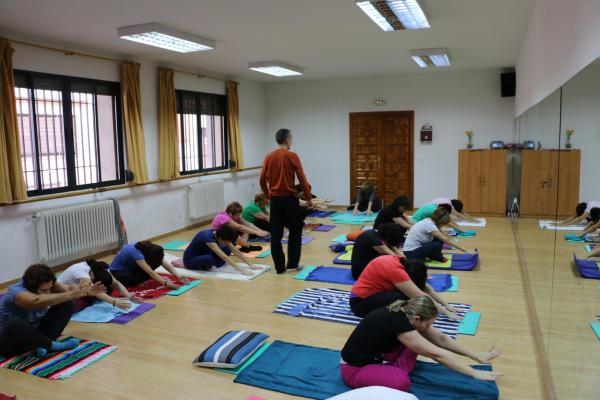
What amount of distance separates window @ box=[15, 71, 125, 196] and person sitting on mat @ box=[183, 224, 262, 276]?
6.15ft

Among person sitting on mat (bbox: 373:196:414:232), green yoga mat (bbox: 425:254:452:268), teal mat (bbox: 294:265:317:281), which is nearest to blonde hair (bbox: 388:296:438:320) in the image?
teal mat (bbox: 294:265:317:281)

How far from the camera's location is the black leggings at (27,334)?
3.41 m

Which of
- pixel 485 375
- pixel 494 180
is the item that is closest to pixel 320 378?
pixel 485 375

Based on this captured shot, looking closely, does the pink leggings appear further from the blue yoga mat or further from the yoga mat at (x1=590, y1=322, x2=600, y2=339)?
the yoga mat at (x1=590, y1=322, x2=600, y2=339)

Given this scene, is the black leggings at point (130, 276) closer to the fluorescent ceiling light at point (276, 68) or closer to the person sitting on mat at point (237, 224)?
the person sitting on mat at point (237, 224)

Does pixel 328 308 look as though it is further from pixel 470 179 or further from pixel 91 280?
pixel 470 179

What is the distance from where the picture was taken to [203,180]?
868 centimetres

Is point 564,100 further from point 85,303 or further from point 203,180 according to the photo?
point 203,180

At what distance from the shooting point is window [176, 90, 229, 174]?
27.2 ft

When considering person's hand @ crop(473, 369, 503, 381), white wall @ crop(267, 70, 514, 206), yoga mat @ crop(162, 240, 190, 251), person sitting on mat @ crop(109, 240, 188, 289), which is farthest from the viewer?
white wall @ crop(267, 70, 514, 206)

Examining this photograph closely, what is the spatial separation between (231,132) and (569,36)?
7.06 meters

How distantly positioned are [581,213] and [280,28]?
401 centimetres

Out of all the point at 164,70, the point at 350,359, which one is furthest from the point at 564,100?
the point at 164,70

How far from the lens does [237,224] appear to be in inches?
238
